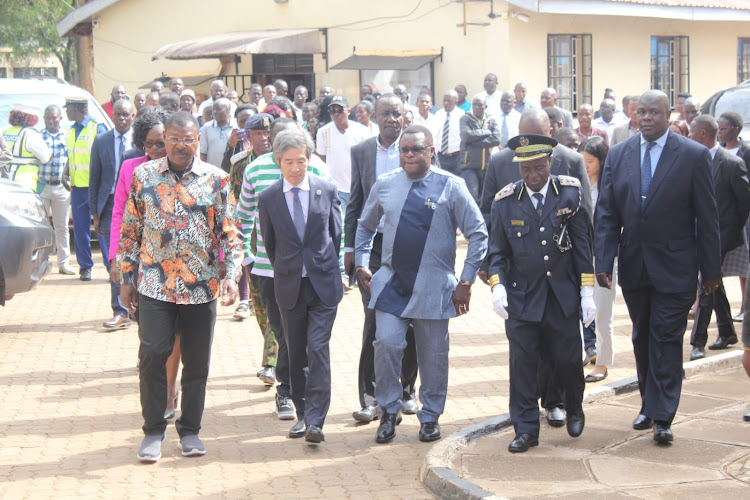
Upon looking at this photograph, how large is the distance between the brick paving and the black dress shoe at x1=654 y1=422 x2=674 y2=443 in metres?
1.31

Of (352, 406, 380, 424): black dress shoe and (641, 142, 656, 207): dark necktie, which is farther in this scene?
(352, 406, 380, 424): black dress shoe

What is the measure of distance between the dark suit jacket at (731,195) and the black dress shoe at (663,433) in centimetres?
310

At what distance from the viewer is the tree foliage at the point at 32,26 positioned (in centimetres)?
3722

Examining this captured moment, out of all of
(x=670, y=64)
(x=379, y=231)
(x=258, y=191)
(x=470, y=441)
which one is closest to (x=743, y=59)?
(x=670, y=64)

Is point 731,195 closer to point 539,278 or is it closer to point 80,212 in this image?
point 539,278

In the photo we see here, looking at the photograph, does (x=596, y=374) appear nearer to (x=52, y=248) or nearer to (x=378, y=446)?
(x=378, y=446)

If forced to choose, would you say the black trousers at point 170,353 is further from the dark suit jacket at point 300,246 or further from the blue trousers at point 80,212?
the blue trousers at point 80,212

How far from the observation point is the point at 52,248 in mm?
11000

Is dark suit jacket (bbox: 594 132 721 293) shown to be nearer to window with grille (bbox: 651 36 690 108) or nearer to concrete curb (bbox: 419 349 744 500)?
concrete curb (bbox: 419 349 744 500)

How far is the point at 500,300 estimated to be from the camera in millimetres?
6453

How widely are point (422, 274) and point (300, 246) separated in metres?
0.79

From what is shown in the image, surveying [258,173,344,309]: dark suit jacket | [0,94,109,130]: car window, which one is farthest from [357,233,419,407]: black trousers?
[0,94,109,130]: car window

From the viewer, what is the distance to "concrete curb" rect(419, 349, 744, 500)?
565 centimetres

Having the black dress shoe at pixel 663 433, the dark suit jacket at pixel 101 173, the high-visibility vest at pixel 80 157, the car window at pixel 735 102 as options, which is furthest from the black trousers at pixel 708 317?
the high-visibility vest at pixel 80 157
